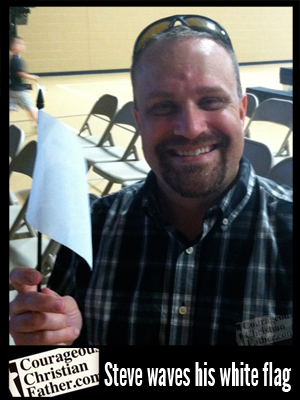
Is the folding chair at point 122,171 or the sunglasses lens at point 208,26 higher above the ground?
the sunglasses lens at point 208,26

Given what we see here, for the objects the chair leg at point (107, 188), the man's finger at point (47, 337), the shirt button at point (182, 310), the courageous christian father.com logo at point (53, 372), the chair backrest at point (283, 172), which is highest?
the chair backrest at point (283, 172)

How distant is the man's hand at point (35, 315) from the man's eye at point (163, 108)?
0.38 metres

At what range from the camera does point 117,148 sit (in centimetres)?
90

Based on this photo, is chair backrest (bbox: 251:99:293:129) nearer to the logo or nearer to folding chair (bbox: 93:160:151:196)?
folding chair (bbox: 93:160:151:196)

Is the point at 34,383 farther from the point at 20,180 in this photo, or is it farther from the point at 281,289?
the point at 281,289

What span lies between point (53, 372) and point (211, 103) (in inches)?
24.4

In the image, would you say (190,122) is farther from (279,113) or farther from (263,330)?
(263,330)

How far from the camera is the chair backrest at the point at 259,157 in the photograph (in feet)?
2.67

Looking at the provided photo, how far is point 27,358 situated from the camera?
78 cm

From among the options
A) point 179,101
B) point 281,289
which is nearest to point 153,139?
point 179,101

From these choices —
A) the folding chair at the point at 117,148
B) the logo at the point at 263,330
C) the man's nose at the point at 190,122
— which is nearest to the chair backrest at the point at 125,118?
the folding chair at the point at 117,148

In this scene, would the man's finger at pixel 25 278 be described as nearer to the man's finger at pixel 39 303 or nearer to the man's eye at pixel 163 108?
the man's finger at pixel 39 303

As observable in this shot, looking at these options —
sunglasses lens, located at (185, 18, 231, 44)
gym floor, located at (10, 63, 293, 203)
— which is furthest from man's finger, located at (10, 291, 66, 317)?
sunglasses lens, located at (185, 18, 231, 44)

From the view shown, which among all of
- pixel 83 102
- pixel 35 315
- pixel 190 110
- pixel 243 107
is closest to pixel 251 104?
pixel 243 107
